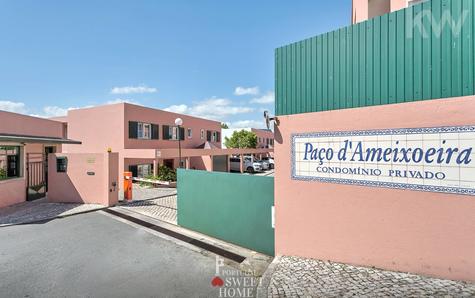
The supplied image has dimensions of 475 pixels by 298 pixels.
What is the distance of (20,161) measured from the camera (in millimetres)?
12320

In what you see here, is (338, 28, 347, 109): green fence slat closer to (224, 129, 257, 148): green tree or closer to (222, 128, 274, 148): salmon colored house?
(224, 129, 257, 148): green tree

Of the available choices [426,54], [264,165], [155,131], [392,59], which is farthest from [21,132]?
[264,165]

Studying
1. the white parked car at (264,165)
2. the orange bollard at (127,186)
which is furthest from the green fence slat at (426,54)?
the white parked car at (264,165)

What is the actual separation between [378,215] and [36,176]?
15.5 meters

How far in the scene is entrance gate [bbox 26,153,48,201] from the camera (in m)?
12.8

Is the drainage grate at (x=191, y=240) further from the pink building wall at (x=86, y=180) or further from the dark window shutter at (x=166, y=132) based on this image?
the dark window shutter at (x=166, y=132)

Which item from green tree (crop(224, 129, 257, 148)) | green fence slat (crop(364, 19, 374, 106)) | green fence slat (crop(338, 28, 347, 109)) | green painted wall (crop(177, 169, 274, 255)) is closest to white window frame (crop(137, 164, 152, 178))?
green painted wall (crop(177, 169, 274, 255))

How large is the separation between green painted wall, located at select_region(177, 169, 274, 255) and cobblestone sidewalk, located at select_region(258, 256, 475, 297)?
1.36 meters

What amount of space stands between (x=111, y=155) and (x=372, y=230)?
11297mm

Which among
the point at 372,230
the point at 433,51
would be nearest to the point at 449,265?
the point at 372,230

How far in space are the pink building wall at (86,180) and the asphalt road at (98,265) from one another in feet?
12.2

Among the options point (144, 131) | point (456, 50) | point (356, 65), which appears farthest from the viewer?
point (144, 131)

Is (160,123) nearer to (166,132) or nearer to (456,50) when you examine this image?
(166,132)

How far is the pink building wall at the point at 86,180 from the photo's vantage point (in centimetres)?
1205
